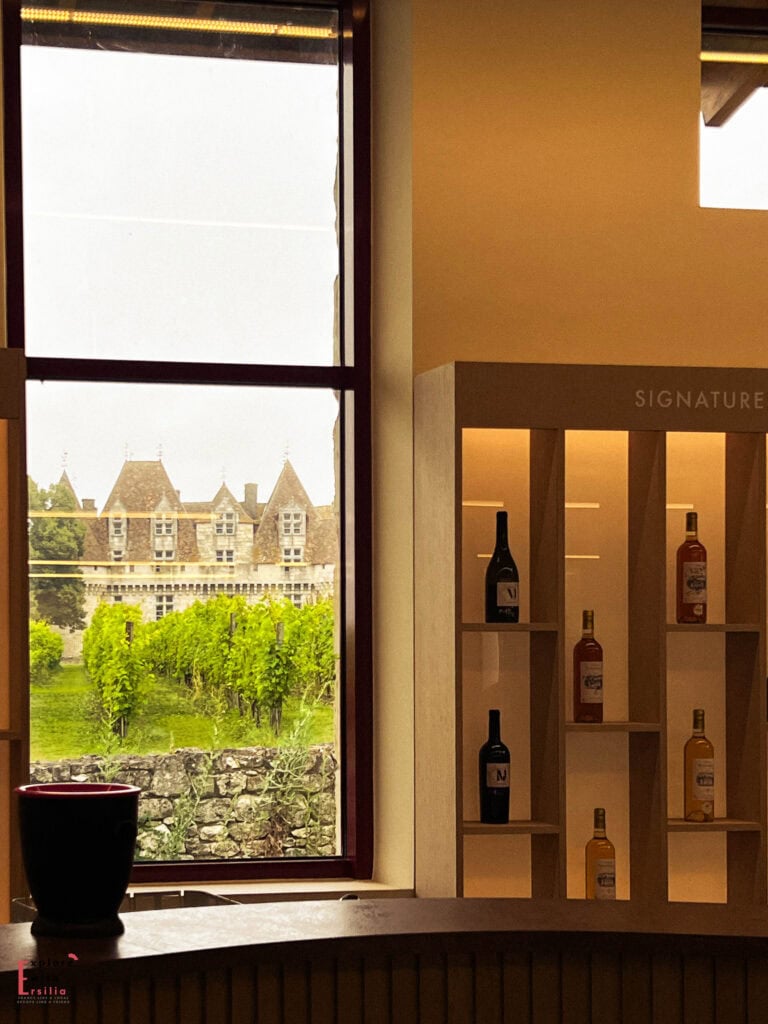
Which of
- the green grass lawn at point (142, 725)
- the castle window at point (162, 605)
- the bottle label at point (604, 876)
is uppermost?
the castle window at point (162, 605)

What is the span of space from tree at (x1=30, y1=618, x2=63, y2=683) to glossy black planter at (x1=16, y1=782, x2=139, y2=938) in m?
2.77

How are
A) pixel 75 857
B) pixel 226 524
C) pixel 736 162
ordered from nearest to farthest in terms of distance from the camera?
pixel 75 857 → pixel 226 524 → pixel 736 162

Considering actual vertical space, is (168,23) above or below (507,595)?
above

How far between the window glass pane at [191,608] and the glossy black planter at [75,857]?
2.78 metres

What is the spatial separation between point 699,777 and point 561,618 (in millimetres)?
659

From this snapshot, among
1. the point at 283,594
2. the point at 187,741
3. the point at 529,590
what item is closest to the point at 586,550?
the point at 529,590

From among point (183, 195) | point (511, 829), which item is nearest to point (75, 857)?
point (511, 829)

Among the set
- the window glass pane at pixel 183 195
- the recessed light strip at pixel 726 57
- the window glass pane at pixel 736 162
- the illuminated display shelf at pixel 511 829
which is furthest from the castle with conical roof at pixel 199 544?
the recessed light strip at pixel 726 57

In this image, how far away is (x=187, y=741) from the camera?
14.4ft

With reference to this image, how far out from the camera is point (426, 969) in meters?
1.60

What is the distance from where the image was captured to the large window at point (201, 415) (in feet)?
14.3

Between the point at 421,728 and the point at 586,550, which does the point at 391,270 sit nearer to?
the point at 586,550

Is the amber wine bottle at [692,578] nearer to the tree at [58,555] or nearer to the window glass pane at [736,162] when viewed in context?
the window glass pane at [736,162]

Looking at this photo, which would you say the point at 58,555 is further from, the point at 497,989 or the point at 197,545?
the point at 497,989
